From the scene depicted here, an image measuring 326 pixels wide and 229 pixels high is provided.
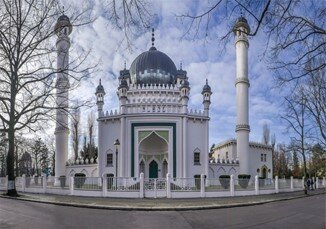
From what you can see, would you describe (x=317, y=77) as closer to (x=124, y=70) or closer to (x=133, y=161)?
(x=133, y=161)

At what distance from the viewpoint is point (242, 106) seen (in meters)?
42.9

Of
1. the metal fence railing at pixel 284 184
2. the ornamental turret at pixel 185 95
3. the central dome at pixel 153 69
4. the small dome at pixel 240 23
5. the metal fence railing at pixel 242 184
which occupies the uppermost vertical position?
the central dome at pixel 153 69

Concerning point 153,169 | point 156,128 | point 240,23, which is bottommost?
point 153,169

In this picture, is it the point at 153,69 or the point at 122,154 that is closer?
the point at 122,154

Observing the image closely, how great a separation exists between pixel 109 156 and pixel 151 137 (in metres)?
4.63

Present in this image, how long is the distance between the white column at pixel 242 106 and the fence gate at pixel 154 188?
67.4 ft

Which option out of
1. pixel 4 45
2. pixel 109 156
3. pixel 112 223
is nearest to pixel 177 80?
pixel 109 156

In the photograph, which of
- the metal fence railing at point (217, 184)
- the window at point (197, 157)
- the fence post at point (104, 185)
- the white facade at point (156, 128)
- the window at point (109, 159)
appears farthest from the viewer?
the window at point (109, 159)

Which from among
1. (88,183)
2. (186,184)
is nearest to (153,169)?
(186,184)

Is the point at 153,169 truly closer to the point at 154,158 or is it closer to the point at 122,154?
the point at 154,158

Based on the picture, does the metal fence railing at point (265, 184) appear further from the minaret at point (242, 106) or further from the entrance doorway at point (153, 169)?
the entrance doorway at point (153, 169)

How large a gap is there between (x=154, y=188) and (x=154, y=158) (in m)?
15.2

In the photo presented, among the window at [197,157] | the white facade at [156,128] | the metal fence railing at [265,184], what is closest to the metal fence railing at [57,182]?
the white facade at [156,128]

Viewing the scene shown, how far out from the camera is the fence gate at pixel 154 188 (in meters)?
23.6
